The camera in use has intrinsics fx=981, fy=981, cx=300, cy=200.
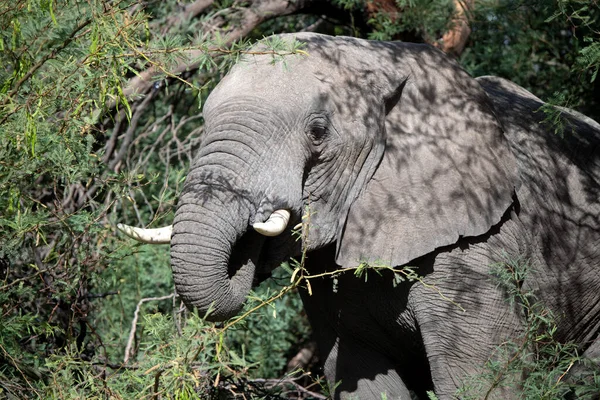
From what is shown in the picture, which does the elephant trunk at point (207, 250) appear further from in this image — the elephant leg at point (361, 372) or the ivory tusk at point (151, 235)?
the elephant leg at point (361, 372)

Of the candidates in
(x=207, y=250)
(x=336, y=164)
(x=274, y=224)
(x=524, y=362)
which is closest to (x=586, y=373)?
(x=524, y=362)

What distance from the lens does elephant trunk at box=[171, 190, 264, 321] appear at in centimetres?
312

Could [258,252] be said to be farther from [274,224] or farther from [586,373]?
[586,373]

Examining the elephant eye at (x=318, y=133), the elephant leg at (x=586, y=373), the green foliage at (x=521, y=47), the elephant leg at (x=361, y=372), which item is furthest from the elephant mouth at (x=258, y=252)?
the green foliage at (x=521, y=47)

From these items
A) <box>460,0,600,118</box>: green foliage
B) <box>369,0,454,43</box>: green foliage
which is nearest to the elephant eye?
<box>369,0,454,43</box>: green foliage

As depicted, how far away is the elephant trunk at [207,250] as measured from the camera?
10.2ft

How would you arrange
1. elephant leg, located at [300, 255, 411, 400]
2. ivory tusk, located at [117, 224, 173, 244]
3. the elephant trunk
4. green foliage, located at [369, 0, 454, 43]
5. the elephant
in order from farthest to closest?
green foliage, located at [369, 0, 454, 43]
elephant leg, located at [300, 255, 411, 400]
ivory tusk, located at [117, 224, 173, 244]
the elephant
the elephant trunk

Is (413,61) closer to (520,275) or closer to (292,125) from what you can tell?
(292,125)

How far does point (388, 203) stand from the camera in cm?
360

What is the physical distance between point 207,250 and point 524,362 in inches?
45.4

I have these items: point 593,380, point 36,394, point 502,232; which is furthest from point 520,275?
point 36,394

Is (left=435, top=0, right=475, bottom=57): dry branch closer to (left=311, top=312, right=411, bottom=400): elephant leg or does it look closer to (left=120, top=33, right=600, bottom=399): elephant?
(left=120, top=33, right=600, bottom=399): elephant

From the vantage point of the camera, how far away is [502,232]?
3668 millimetres

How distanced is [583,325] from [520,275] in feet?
2.48
